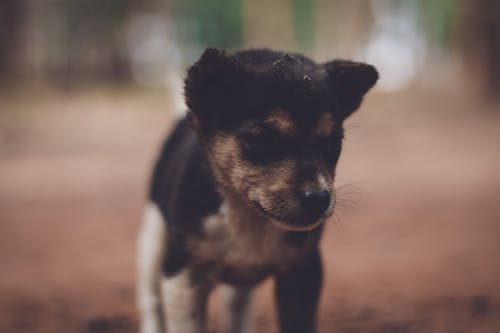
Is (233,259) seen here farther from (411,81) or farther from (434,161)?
(411,81)

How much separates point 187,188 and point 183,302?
597mm

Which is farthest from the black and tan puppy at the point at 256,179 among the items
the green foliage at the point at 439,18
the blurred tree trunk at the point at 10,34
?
the blurred tree trunk at the point at 10,34

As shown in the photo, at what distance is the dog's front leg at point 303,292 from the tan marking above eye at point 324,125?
74 centimetres

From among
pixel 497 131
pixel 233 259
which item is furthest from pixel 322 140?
pixel 497 131

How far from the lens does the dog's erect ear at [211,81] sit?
3.32 meters

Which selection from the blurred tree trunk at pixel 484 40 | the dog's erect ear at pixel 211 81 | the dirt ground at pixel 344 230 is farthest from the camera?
the blurred tree trunk at pixel 484 40

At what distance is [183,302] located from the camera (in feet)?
11.6

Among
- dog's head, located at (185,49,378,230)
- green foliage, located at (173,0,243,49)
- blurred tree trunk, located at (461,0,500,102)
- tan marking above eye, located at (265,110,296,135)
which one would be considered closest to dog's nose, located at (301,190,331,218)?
dog's head, located at (185,49,378,230)

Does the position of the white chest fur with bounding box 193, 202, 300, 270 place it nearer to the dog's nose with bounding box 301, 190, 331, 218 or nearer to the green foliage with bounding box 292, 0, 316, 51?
the dog's nose with bounding box 301, 190, 331, 218

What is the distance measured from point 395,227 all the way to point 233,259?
4.93 m

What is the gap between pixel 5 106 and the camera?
853 inches

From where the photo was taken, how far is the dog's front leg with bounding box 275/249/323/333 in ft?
12.0

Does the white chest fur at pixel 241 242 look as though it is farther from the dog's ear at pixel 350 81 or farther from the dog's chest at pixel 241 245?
the dog's ear at pixel 350 81

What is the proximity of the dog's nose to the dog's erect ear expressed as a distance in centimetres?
67
